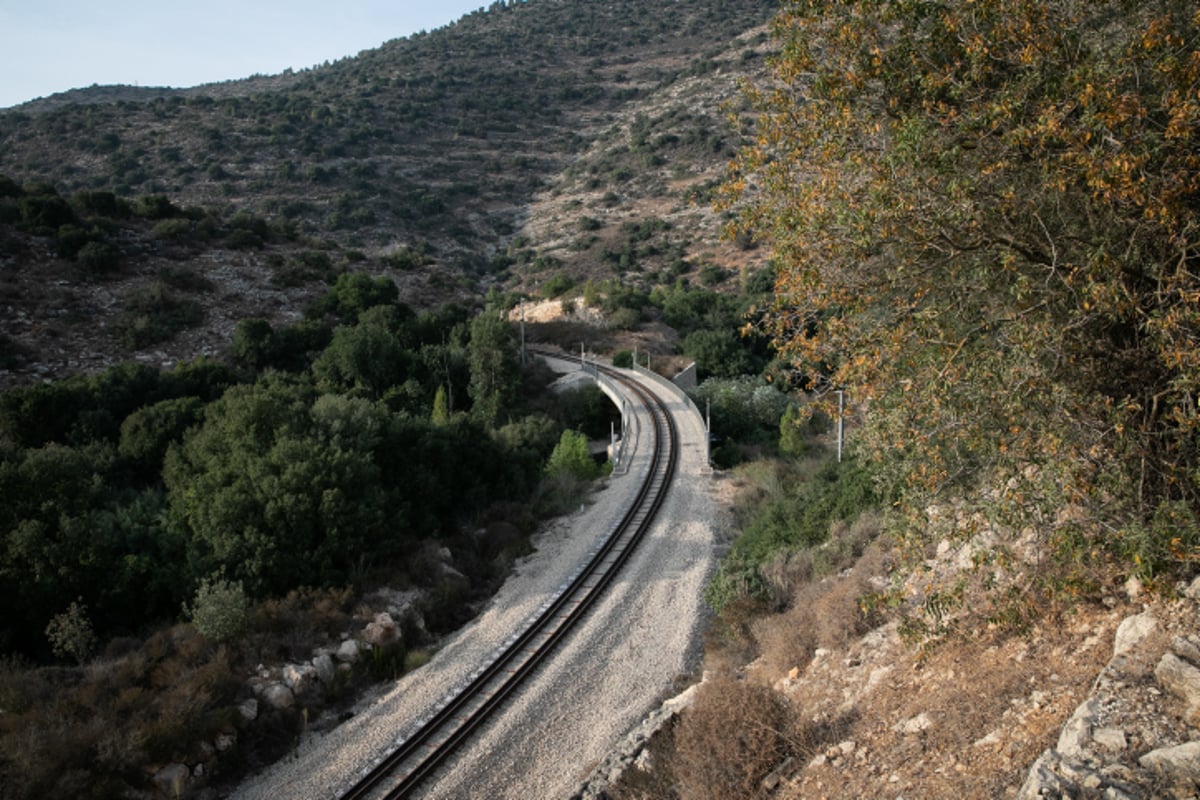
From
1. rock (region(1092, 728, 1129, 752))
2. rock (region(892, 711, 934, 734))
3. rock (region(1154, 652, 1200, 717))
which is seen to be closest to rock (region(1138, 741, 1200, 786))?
rock (region(1092, 728, 1129, 752))

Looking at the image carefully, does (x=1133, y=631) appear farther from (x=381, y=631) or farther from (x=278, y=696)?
(x=381, y=631)

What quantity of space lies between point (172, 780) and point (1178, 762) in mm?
13353

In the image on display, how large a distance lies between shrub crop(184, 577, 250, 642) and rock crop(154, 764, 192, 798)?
3.27 m

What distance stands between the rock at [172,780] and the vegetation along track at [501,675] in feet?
9.33

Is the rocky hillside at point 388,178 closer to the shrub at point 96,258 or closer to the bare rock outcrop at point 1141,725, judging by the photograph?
the shrub at point 96,258

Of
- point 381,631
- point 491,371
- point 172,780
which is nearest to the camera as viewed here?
point 172,780

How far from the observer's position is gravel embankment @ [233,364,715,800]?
464 inches

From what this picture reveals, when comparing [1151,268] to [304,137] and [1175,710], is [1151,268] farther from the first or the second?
[304,137]

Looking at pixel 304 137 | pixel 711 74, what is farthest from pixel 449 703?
pixel 711 74

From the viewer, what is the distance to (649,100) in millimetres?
121000

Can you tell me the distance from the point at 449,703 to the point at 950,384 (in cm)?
1086

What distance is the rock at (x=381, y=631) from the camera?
52.5 feet

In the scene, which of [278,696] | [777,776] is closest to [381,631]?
[278,696]

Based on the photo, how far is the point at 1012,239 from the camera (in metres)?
6.93
